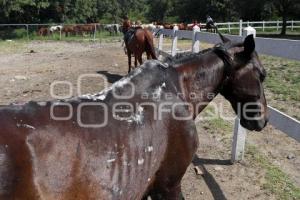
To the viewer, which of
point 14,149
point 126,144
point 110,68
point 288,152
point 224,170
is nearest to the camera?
point 14,149

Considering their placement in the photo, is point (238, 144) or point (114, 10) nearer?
point (238, 144)

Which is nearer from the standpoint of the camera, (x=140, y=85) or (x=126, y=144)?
(x=126, y=144)

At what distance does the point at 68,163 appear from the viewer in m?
2.41

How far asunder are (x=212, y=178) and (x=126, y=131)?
8.75 ft

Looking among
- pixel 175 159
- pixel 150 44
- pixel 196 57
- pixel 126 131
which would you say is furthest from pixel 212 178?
pixel 150 44

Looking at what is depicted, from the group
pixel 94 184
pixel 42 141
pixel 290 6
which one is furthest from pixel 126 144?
pixel 290 6

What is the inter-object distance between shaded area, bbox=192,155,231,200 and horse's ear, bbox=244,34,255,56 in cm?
193

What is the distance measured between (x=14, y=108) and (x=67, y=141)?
351mm

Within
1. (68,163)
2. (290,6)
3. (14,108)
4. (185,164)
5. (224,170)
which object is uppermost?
(290,6)

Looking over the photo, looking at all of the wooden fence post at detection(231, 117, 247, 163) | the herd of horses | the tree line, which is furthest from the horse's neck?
the herd of horses

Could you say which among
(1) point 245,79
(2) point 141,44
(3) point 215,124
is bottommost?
(3) point 215,124

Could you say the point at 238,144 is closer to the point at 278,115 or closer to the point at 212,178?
the point at 212,178

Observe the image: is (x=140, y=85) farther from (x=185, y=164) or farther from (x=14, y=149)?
(x=14, y=149)

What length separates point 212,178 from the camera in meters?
5.13
